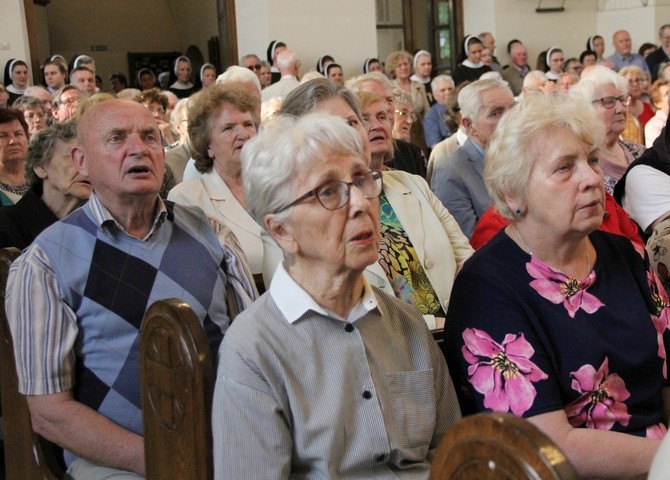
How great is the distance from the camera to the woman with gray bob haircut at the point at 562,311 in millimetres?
1891

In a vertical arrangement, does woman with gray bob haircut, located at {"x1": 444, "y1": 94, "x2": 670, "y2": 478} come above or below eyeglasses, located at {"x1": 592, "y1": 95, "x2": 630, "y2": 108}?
below

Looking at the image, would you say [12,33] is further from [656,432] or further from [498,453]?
[498,453]

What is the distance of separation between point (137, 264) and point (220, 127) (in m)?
1.21

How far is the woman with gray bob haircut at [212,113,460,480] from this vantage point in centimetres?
165

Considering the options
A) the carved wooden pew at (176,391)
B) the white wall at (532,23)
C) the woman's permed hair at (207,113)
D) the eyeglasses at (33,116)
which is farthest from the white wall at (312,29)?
the carved wooden pew at (176,391)

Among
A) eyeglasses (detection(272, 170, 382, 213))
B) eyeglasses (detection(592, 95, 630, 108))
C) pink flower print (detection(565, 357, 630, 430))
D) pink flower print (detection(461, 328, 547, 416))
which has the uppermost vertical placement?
eyeglasses (detection(272, 170, 382, 213))

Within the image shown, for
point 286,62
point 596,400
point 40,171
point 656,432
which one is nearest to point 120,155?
point 40,171

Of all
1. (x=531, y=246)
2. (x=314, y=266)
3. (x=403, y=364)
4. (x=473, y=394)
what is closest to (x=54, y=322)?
(x=314, y=266)

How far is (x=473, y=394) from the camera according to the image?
1.97m

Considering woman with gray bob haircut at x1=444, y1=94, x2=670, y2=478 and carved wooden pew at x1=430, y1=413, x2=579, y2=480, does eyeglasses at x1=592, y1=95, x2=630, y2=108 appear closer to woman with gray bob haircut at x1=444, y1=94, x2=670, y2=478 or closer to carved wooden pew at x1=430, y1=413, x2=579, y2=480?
woman with gray bob haircut at x1=444, y1=94, x2=670, y2=478

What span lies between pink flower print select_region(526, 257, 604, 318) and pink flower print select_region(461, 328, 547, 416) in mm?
147

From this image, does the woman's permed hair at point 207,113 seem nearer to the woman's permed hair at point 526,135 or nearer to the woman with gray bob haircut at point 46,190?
the woman with gray bob haircut at point 46,190

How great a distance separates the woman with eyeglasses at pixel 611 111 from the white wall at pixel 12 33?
811cm

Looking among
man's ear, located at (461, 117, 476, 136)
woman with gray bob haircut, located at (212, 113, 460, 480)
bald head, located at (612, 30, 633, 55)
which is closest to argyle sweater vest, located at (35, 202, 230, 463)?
woman with gray bob haircut, located at (212, 113, 460, 480)
